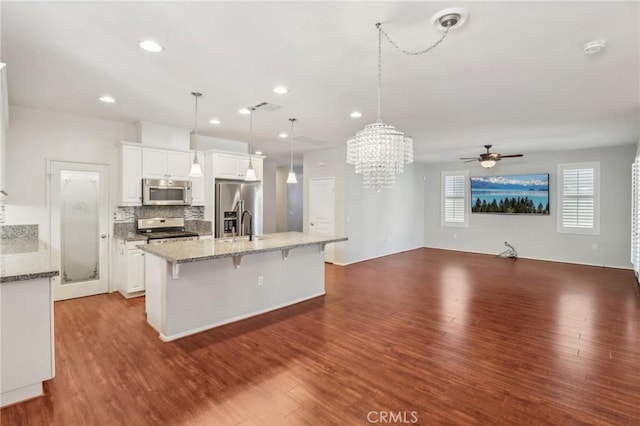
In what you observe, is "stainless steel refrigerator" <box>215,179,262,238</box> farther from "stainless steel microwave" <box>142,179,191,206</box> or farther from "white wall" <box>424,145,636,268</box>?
"white wall" <box>424,145,636,268</box>

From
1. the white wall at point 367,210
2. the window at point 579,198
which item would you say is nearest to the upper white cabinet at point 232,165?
the white wall at point 367,210

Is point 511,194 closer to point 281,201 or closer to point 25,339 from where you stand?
point 281,201

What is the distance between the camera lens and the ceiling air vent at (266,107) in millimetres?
4100


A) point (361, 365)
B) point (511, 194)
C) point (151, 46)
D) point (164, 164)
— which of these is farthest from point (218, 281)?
point (511, 194)

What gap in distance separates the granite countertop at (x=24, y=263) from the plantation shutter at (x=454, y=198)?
940 centimetres

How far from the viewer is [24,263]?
8.51 ft

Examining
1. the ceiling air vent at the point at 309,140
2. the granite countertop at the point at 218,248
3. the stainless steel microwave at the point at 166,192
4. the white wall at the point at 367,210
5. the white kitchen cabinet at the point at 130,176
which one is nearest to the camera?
the granite countertop at the point at 218,248

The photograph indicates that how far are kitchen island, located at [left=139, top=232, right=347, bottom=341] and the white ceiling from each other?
180 cm

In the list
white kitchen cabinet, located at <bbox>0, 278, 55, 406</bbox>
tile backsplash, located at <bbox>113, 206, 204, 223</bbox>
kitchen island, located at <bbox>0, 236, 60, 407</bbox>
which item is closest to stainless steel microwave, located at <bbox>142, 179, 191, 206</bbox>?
tile backsplash, located at <bbox>113, 206, 204, 223</bbox>

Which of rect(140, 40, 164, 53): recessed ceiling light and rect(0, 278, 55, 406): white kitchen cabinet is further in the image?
rect(140, 40, 164, 53): recessed ceiling light

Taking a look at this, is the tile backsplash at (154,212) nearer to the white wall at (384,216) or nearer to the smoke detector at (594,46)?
the white wall at (384,216)

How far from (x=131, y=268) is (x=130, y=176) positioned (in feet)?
4.57

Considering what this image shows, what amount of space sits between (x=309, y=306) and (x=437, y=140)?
420cm

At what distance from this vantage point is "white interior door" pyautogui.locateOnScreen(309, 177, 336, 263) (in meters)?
7.39
